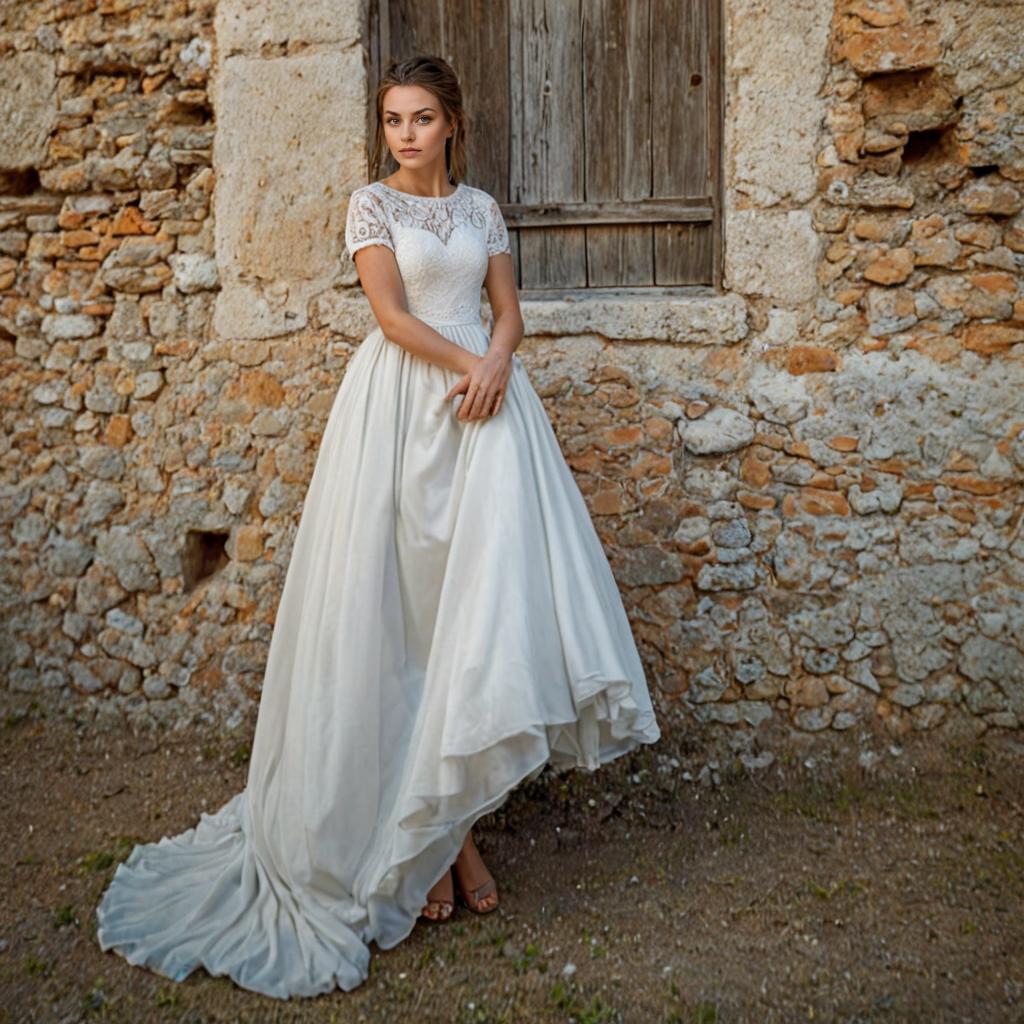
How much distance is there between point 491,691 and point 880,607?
1532 mm

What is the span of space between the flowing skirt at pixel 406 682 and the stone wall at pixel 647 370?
785 millimetres

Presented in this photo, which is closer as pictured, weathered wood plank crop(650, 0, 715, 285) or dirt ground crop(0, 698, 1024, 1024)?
dirt ground crop(0, 698, 1024, 1024)

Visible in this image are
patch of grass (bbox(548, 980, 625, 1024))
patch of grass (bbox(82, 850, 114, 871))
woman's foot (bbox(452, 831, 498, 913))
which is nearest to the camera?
patch of grass (bbox(548, 980, 625, 1024))

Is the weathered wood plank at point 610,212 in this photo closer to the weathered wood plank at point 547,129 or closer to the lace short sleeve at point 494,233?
the weathered wood plank at point 547,129

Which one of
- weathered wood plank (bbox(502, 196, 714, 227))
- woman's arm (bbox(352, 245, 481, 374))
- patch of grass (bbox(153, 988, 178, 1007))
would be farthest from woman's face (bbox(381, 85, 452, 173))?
patch of grass (bbox(153, 988, 178, 1007))

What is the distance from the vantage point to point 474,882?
2588 millimetres

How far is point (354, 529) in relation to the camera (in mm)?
2410

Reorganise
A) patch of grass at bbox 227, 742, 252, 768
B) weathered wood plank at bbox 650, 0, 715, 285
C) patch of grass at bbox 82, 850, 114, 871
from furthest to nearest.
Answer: patch of grass at bbox 227, 742, 252, 768 → weathered wood plank at bbox 650, 0, 715, 285 → patch of grass at bbox 82, 850, 114, 871

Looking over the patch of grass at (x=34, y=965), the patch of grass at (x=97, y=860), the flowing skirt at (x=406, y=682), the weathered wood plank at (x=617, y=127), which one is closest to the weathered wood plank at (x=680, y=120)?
the weathered wood plank at (x=617, y=127)

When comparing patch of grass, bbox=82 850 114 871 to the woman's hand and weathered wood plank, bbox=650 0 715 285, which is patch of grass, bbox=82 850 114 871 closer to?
the woman's hand

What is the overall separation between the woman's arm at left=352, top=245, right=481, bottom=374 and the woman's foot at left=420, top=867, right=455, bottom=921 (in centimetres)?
129

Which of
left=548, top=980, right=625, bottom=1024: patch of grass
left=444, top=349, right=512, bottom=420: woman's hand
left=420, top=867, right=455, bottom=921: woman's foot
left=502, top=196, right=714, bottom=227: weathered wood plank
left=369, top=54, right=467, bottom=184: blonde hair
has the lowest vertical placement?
left=548, top=980, right=625, bottom=1024: patch of grass

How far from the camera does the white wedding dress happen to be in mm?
2234

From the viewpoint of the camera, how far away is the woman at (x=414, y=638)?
224cm
